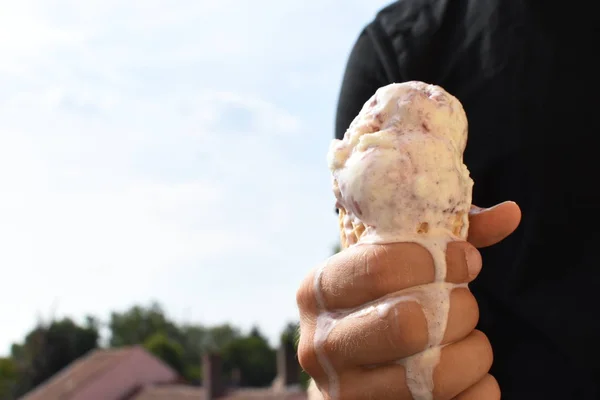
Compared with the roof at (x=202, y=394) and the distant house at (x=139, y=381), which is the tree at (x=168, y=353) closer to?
the distant house at (x=139, y=381)

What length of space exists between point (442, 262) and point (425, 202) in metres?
0.12

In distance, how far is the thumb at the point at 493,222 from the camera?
55.8 inches

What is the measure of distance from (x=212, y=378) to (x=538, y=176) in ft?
97.0

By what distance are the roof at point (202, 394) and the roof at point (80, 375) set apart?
206cm

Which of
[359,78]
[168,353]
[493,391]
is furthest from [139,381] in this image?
[493,391]

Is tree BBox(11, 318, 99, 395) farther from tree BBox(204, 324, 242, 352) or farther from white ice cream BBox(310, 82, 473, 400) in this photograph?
white ice cream BBox(310, 82, 473, 400)

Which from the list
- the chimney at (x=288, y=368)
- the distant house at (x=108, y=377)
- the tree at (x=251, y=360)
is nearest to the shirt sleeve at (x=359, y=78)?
the chimney at (x=288, y=368)

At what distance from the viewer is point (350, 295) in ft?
4.37

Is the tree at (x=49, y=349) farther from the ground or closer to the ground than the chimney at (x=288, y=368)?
farther from the ground

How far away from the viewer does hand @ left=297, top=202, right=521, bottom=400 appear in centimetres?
128

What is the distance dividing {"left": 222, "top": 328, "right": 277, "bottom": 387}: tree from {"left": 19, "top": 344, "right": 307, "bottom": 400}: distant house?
1165 centimetres

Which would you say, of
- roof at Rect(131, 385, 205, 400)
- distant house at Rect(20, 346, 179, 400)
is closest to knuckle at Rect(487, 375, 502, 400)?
roof at Rect(131, 385, 205, 400)

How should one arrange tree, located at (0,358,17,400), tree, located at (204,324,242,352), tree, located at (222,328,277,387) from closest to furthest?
tree, located at (0,358,17,400), tree, located at (222,328,277,387), tree, located at (204,324,242,352)

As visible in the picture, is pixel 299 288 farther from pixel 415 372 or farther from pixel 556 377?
pixel 556 377
